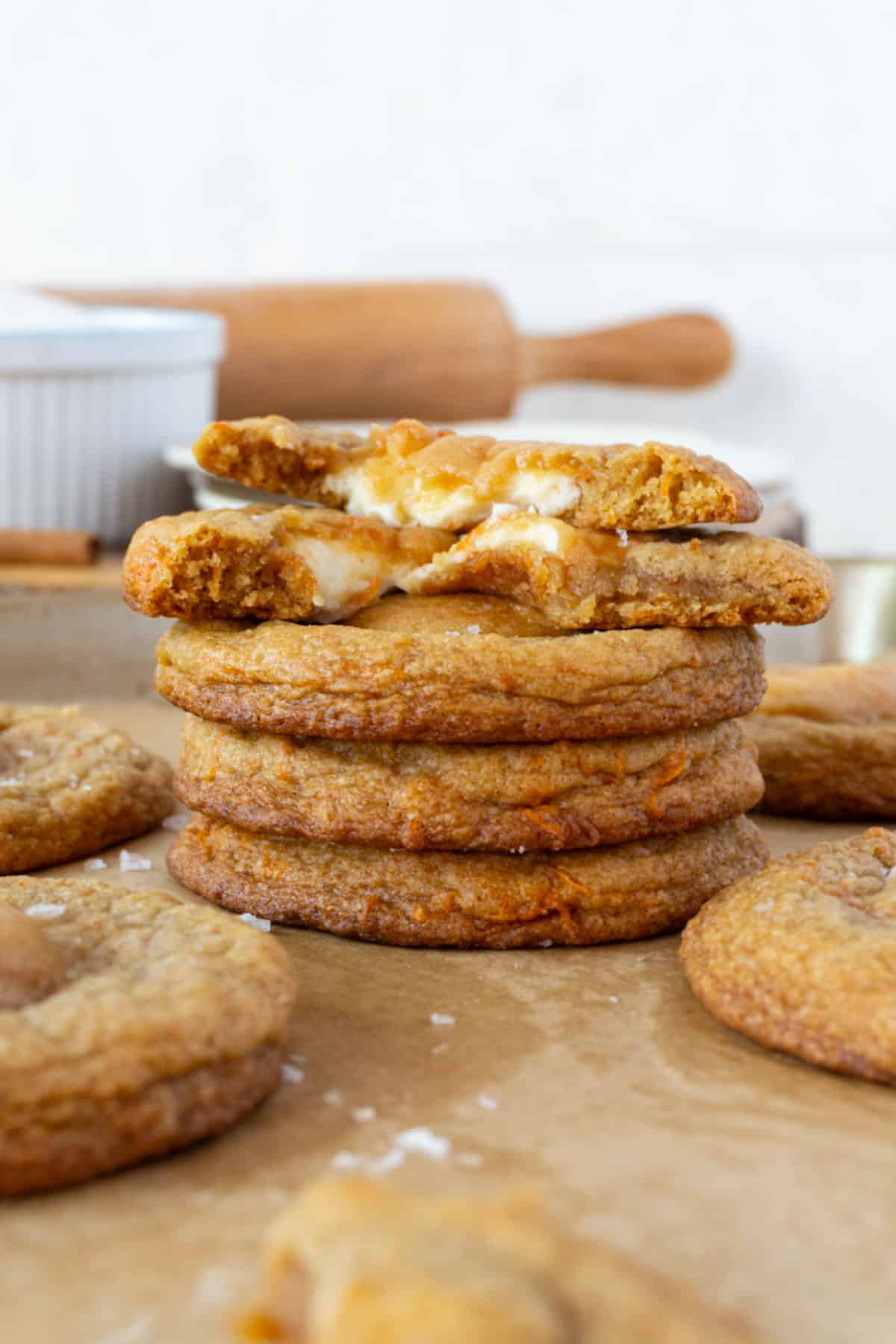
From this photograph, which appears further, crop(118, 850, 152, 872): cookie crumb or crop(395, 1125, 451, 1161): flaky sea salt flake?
crop(118, 850, 152, 872): cookie crumb

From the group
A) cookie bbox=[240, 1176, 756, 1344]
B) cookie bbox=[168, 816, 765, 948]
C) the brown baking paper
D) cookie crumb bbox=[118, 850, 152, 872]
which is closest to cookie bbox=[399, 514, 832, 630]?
cookie bbox=[168, 816, 765, 948]

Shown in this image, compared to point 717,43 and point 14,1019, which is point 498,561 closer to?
point 14,1019

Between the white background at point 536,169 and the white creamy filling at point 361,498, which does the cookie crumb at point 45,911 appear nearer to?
the white creamy filling at point 361,498

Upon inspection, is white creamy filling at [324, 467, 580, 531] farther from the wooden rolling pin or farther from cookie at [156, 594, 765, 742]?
the wooden rolling pin

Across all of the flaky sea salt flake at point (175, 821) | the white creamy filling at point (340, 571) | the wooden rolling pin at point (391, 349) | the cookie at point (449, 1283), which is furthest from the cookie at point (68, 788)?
the wooden rolling pin at point (391, 349)

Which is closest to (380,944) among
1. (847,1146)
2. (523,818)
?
(523,818)

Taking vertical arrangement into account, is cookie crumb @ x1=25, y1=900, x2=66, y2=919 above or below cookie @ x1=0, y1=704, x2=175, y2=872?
above

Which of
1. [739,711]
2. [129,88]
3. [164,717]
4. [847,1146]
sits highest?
[129,88]
